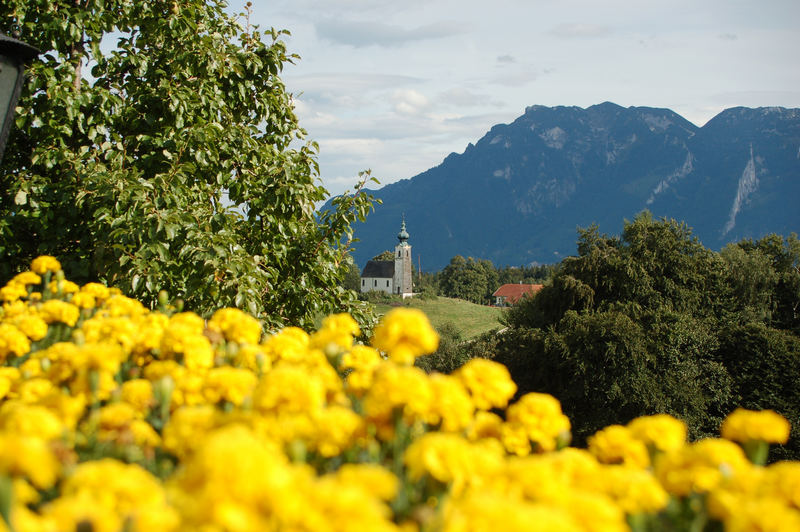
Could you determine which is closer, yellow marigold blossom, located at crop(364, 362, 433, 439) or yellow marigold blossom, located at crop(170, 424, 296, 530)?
yellow marigold blossom, located at crop(170, 424, 296, 530)

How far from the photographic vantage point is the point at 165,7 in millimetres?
7660

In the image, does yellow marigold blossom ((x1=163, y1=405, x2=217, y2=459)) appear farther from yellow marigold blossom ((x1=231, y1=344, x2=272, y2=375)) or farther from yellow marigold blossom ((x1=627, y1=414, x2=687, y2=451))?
yellow marigold blossom ((x1=627, y1=414, x2=687, y2=451))

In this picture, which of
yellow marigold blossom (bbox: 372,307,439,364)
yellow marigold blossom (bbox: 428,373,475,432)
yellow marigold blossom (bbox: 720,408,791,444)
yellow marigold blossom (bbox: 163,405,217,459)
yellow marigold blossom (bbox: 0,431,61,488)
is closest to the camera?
yellow marigold blossom (bbox: 0,431,61,488)

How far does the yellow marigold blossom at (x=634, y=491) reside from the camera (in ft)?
5.84

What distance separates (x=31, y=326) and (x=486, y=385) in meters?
2.28

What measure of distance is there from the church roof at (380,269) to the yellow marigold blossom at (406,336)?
148 m

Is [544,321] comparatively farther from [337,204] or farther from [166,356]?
[166,356]

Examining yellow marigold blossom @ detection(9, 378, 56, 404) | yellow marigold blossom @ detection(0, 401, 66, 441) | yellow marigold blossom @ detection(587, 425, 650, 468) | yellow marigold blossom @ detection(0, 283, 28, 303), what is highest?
yellow marigold blossom @ detection(0, 283, 28, 303)

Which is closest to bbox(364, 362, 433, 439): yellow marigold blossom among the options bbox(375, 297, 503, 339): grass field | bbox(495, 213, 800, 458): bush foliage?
bbox(495, 213, 800, 458): bush foliage

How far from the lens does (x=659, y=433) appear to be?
227 centimetres

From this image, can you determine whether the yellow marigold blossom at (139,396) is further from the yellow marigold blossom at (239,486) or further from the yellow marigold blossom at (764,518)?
the yellow marigold blossom at (764,518)

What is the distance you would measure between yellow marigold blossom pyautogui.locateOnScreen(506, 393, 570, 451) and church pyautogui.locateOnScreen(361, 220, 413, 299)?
429ft

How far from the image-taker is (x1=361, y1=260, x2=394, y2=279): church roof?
15212 centimetres

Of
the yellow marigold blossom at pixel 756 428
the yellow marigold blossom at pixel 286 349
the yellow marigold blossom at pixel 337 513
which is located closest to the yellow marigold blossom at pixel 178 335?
the yellow marigold blossom at pixel 286 349
